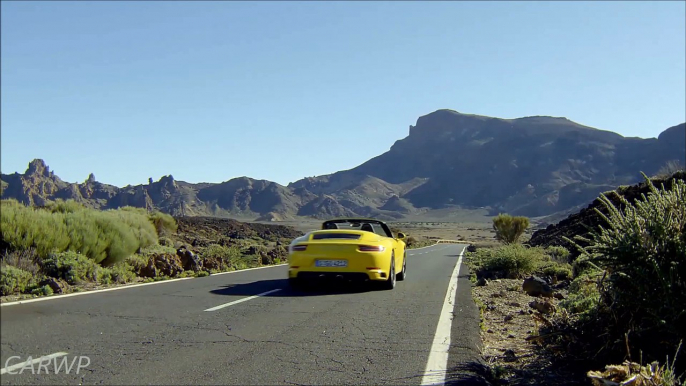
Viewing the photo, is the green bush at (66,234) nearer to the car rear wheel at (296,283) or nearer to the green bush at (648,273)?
the car rear wheel at (296,283)

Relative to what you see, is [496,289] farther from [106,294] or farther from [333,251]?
[106,294]

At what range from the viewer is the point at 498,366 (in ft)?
20.3

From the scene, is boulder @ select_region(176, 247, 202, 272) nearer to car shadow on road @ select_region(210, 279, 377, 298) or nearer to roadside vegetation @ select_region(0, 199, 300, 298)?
roadside vegetation @ select_region(0, 199, 300, 298)

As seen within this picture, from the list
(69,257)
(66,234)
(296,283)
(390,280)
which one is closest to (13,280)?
(69,257)

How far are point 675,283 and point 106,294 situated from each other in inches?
347

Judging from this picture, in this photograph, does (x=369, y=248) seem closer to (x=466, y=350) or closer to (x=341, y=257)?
(x=341, y=257)

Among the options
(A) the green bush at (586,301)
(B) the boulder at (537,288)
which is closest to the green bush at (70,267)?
(B) the boulder at (537,288)

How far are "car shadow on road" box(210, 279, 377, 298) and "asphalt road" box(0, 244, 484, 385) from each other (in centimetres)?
34

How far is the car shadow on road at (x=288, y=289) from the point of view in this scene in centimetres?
1137

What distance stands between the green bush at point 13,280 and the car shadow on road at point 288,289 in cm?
334

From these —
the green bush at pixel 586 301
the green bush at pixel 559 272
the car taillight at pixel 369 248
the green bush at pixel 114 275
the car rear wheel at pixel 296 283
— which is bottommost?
the green bush at pixel 559 272

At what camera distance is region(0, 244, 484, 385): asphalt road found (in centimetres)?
550

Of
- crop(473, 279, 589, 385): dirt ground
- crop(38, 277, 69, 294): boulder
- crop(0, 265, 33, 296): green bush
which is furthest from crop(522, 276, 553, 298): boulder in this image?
crop(0, 265, 33, 296): green bush

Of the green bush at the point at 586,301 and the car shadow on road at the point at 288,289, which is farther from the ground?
the green bush at the point at 586,301
